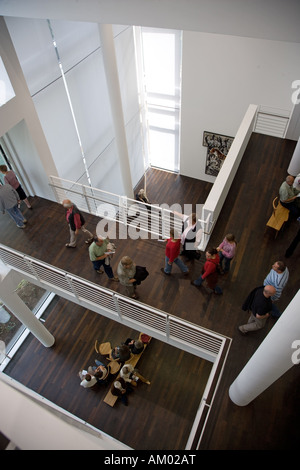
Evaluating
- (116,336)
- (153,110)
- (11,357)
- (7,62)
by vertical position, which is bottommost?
(11,357)

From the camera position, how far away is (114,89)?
8.13 m

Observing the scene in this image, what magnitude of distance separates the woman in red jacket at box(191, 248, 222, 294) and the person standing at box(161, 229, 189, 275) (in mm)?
452

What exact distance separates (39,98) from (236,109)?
5.95 metres

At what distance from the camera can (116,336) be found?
8.78m

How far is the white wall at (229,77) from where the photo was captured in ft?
28.6

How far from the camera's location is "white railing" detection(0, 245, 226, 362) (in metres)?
5.35

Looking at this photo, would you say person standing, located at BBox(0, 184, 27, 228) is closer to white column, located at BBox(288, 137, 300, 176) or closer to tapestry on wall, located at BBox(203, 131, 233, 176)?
white column, located at BBox(288, 137, 300, 176)

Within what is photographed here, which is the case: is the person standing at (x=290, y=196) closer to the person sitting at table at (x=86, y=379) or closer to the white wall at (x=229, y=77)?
the white wall at (x=229, y=77)

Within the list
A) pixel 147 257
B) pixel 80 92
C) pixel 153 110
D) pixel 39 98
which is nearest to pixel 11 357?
pixel 147 257

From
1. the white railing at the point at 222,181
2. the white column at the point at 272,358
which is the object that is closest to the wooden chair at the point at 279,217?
the white railing at the point at 222,181

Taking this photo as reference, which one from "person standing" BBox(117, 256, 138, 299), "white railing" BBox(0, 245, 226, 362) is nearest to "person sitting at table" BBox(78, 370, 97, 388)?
"white railing" BBox(0, 245, 226, 362)

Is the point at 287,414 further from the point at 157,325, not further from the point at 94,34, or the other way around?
the point at 94,34

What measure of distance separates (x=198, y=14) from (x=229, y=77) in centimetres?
668

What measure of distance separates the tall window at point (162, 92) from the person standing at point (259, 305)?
329 inches
